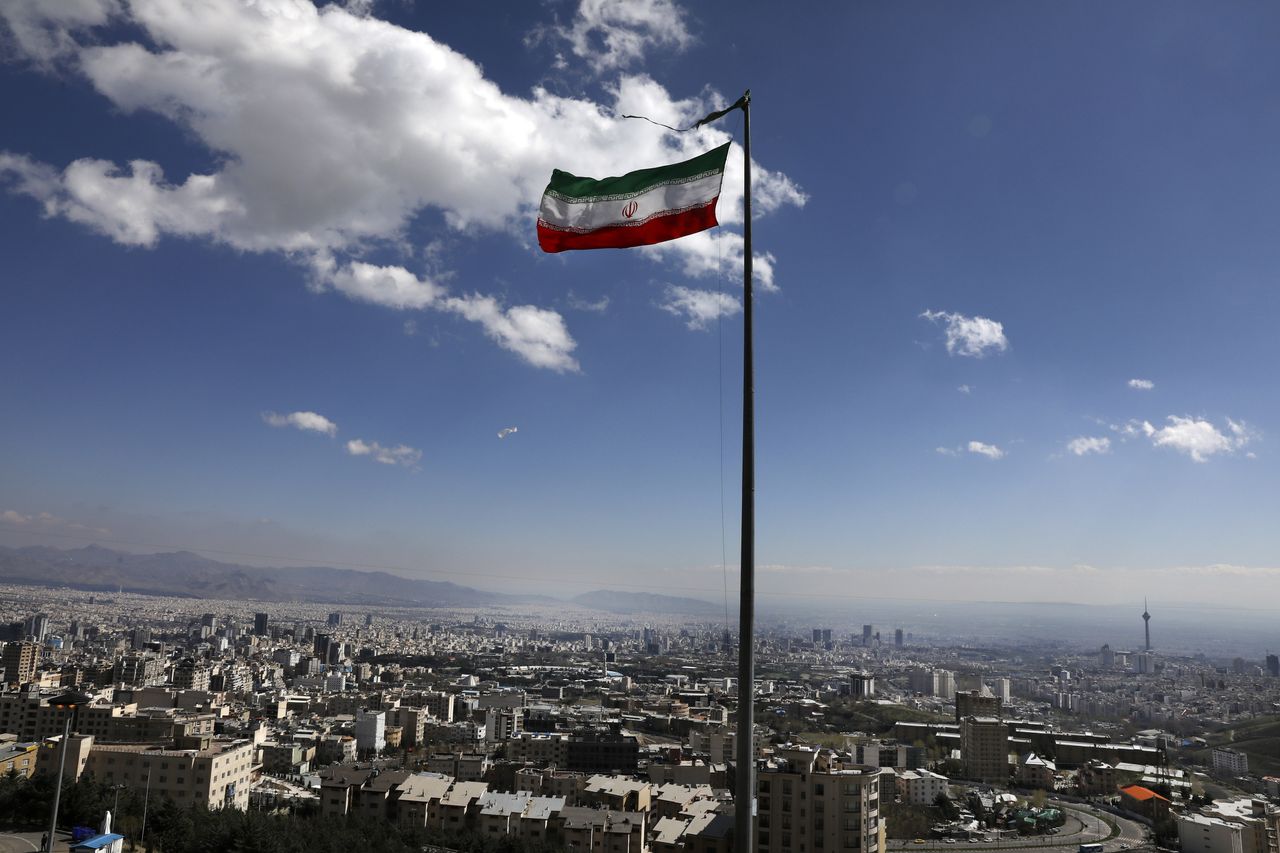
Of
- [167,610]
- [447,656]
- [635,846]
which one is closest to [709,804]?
[635,846]

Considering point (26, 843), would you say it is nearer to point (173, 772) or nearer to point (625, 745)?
point (173, 772)

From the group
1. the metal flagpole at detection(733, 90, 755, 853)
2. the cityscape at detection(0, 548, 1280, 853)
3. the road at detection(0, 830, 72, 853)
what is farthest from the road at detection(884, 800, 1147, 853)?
the metal flagpole at detection(733, 90, 755, 853)

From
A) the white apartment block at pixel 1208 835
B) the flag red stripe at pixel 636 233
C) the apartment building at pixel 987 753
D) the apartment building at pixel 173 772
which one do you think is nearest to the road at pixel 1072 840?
the white apartment block at pixel 1208 835

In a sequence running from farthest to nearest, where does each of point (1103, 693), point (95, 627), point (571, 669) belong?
point (95, 627)
point (571, 669)
point (1103, 693)

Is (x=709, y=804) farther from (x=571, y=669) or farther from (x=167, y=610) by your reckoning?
(x=167, y=610)

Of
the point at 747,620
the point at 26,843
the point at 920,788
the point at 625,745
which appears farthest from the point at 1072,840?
the point at 747,620

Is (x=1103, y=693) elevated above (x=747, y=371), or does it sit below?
below
